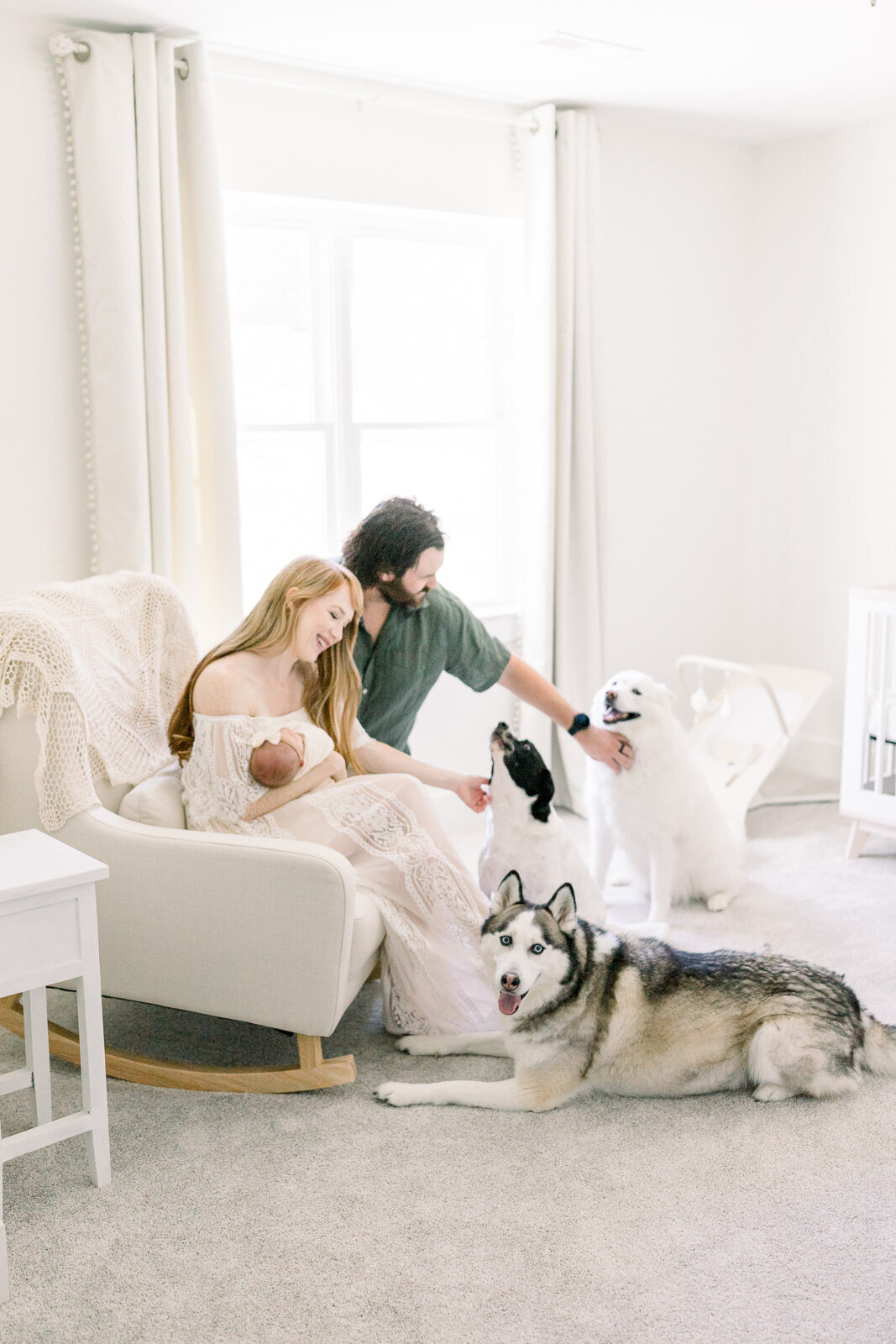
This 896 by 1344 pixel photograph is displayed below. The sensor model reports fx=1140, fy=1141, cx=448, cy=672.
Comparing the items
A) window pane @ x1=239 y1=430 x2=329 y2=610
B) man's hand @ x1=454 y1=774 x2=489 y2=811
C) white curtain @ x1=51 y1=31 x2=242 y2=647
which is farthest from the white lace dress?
window pane @ x1=239 y1=430 x2=329 y2=610

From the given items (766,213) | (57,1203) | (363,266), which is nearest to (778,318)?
(766,213)

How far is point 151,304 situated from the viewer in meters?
3.11

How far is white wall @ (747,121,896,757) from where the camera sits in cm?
437

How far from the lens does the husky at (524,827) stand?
2482 mm

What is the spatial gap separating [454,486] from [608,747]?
1.54 metres

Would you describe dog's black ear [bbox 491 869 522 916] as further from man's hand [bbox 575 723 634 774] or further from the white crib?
the white crib

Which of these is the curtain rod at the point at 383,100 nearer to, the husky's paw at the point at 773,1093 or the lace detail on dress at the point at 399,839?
the lace detail on dress at the point at 399,839

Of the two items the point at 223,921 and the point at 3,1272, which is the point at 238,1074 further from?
the point at 3,1272

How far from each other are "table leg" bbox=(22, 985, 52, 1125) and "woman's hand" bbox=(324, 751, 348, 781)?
2.37 feet

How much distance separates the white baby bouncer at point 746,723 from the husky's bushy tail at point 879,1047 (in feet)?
4.57

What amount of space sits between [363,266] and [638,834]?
2124 millimetres

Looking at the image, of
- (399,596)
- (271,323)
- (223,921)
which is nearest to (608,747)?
(399,596)

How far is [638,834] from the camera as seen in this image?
125 inches

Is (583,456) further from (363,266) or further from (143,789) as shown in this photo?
(143,789)
